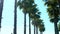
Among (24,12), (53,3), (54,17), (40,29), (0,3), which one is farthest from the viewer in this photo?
(40,29)

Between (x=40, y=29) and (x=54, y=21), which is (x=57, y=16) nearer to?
(x=54, y=21)

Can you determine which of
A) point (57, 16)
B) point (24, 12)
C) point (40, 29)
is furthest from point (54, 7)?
point (40, 29)

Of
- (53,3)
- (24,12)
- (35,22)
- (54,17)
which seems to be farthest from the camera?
(35,22)

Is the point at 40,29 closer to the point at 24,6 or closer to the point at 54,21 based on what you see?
the point at 24,6

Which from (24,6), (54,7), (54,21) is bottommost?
(54,21)

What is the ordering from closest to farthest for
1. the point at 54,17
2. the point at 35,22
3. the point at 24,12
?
the point at 54,17
the point at 24,12
the point at 35,22

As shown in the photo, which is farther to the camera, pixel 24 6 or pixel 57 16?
pixel 24 6

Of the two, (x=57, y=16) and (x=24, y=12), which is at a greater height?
(x=24, y=12)

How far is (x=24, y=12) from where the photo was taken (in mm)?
54750

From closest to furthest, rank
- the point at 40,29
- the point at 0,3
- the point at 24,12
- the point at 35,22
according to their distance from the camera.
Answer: the point at 0,3
the point at 24,12
the point at 35,22
the point at 40,29

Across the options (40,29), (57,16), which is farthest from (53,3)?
(40,29)

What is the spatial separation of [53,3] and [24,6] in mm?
25728

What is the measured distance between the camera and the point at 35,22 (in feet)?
253

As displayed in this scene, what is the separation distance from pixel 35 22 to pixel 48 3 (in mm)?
46793
